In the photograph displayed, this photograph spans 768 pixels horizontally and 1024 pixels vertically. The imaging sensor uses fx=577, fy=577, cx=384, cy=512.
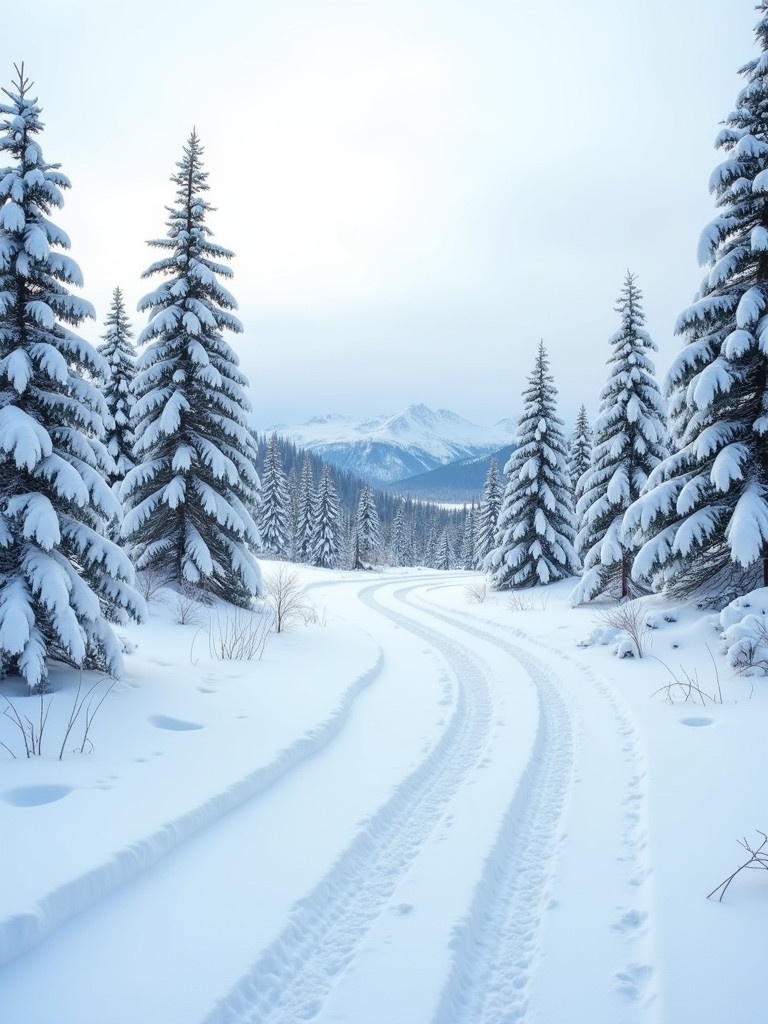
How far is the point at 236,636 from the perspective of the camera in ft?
35.4

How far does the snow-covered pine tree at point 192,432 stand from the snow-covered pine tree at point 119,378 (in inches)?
227

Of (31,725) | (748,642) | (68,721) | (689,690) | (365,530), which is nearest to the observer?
(31,725)

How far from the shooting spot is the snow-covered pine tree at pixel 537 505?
2431 centimetres

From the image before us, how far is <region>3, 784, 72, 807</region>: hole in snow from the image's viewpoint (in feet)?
14.8

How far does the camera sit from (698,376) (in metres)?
10.9

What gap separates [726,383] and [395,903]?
10576 mm

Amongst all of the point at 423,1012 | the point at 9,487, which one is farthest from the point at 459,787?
the point at 9,487

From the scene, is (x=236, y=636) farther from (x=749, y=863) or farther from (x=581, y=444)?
(x=581, y=444)


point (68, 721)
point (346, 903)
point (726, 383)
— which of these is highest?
point (726, 383)

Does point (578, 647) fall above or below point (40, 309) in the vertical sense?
below

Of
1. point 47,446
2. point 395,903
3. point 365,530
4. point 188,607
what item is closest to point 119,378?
point 188,607

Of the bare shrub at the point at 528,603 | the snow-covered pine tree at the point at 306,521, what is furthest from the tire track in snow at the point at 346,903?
the snow-covered pine tree at the point at 306,521

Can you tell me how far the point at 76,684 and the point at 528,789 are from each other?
18.1 ft

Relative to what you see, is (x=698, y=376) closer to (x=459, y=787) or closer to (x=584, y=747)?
(x=584, y=747)
